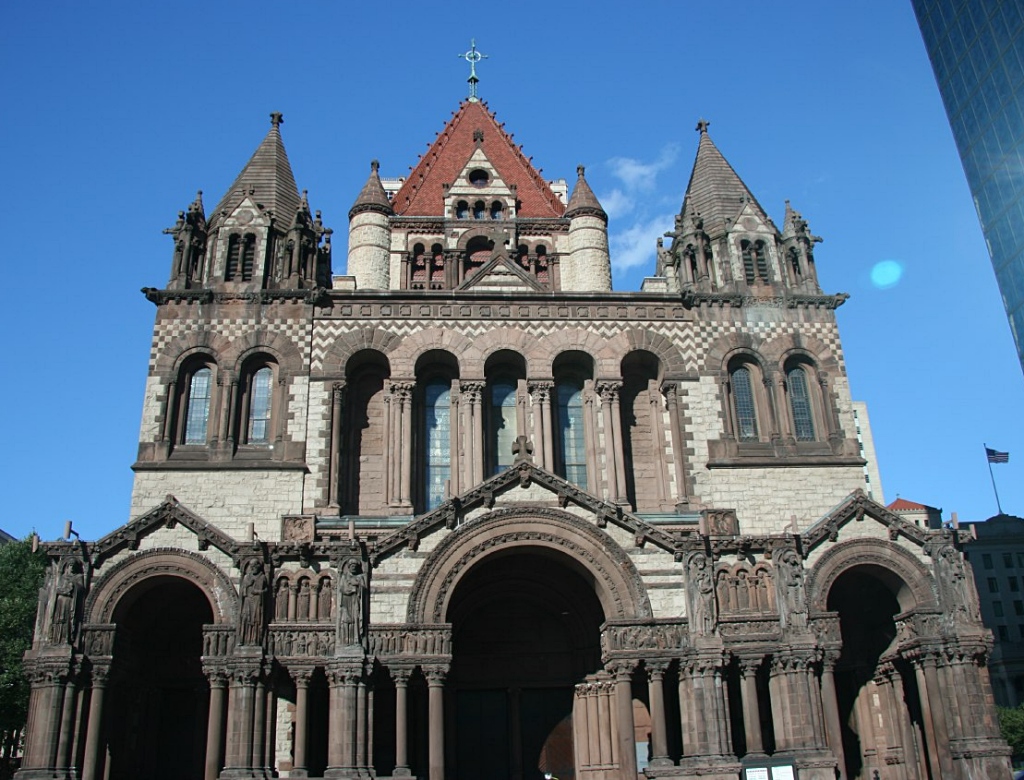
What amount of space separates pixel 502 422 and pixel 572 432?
7.37ft

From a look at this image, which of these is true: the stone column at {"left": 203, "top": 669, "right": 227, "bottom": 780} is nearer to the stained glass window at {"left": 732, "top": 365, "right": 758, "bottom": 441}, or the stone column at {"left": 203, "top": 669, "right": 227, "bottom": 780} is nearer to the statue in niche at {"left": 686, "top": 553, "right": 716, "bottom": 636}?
the statue in niche at {"left": 686, "top": 553, "right": 716, "bottom": 636}

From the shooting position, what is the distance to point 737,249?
32000 millimetres


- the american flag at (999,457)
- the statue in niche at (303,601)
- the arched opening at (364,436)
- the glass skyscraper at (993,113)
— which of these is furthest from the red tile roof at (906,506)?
the statue in niche at (303,601)

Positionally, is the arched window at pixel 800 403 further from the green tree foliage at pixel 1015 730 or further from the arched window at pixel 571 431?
the green tree foliage at pixel 1015 730

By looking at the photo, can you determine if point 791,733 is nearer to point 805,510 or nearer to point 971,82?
point 805,510

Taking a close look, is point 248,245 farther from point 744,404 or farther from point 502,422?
point 744,404

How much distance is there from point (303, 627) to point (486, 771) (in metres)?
6.96

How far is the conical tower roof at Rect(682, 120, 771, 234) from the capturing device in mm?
32812

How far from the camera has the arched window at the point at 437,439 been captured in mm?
28781

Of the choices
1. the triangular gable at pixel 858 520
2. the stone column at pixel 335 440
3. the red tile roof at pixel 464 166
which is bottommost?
the triangular gable at pixel 858 520

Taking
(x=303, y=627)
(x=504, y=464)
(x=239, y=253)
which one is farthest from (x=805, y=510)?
(x=239, y=253)

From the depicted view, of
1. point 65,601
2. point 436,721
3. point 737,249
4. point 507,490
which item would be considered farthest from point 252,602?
point 737,249

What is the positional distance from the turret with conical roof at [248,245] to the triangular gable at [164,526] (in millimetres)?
9124

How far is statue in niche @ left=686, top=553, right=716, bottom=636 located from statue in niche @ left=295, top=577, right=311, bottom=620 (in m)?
9.24
